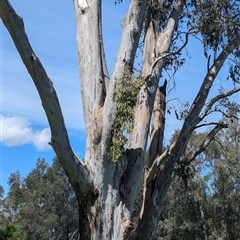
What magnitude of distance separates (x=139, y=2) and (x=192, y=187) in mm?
16383

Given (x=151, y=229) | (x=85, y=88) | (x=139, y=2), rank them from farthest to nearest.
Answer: (x=151, y=229) → (x=139, y=2) → (x=85, y=88)

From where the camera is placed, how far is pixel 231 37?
29.1 feet

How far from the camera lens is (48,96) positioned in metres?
4.60

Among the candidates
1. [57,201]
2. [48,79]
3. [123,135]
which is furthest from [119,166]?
[57,201]

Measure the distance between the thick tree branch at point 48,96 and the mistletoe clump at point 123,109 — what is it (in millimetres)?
485

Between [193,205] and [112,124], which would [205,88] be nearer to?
[112,124]

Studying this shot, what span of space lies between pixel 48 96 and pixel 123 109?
1.14 metres

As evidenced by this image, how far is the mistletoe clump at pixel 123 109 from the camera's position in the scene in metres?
5.31

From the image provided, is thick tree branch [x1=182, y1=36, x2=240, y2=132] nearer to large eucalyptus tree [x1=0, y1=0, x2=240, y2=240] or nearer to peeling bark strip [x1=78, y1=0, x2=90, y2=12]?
large eucalyptus tree [x1=0, y1=0, x2=240, y2=240]

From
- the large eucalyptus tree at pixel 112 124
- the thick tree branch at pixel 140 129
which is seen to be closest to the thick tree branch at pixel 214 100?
the large eucalyptus tree at pixel 112 124

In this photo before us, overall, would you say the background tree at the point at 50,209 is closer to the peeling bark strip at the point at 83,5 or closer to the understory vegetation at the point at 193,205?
the understory vegetation at the point at 193,205

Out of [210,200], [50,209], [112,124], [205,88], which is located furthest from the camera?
[50,209]

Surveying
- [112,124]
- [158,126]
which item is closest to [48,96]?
[112,124]

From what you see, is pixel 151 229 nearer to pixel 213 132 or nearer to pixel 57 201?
pixel 213 132
